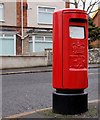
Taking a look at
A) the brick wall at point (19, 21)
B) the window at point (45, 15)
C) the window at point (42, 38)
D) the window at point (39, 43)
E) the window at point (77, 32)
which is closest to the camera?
the window at point (77, 32)

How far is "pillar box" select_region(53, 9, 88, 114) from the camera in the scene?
3.56 m

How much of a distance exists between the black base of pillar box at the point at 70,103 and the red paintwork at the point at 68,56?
0.48 feet

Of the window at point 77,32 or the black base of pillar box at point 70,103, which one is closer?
the black base of pillar box at point 70,103

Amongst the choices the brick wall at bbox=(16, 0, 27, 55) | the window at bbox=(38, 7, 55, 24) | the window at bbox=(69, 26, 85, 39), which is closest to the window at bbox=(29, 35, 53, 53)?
the brick wall at bbox=(16, 0, 27, 55)

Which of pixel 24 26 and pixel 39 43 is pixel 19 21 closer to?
pixel 24 26

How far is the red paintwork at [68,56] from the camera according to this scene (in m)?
3.58

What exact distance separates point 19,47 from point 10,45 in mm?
1051

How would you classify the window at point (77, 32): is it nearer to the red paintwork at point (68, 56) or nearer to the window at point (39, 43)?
the red paintwork at point (68, 56)

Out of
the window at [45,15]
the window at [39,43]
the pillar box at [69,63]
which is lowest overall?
the pillar box at [69,63]

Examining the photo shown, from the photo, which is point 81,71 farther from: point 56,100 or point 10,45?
point 10,45

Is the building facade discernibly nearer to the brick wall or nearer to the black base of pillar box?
the brick wall

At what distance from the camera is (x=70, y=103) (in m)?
3.52

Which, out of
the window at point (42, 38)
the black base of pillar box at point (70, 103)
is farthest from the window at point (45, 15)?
the black base of pillar box at point (70, 103)

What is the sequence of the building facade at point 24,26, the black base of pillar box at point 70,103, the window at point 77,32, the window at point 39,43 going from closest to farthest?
the black base of pillar box at point 70,103
the window at point 77,32
the building facade at point 24,26
the window at point 39,43
